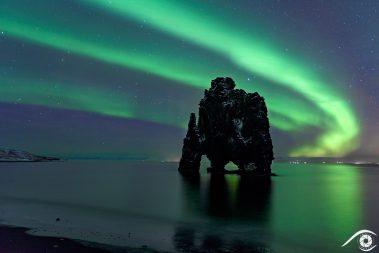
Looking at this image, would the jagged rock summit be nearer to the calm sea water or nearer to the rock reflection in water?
the rock reflection in water

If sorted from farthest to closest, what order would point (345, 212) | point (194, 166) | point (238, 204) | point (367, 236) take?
point (194, 166) → point (238, 204) → point (345, 212) → point (367, 236)

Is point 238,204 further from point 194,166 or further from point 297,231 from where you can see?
point 194,166

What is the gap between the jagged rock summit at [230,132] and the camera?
469 feet

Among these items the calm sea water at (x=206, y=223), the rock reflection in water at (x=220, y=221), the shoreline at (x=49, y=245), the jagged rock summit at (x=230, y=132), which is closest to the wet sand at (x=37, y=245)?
the shoreline at (x=49, y=245)

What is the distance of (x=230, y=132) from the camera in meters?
148

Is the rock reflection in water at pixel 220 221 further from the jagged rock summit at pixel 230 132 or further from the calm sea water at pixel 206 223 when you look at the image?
the jagged rock summit at pixel 230 132

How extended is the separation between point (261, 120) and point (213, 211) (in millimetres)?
101479

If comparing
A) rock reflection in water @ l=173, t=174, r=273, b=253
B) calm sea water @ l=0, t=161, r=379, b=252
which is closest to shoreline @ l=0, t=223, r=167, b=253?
calm sea water @ l=0, t=161, r=379, b=252

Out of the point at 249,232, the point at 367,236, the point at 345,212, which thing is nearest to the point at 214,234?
the point at 249,232

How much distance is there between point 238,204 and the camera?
2255 inches

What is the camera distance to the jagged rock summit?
143 m

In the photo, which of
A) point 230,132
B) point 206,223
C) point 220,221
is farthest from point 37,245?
point 230,132

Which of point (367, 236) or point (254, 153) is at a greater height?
point (254, 153)

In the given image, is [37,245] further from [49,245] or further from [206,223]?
[206,223]
